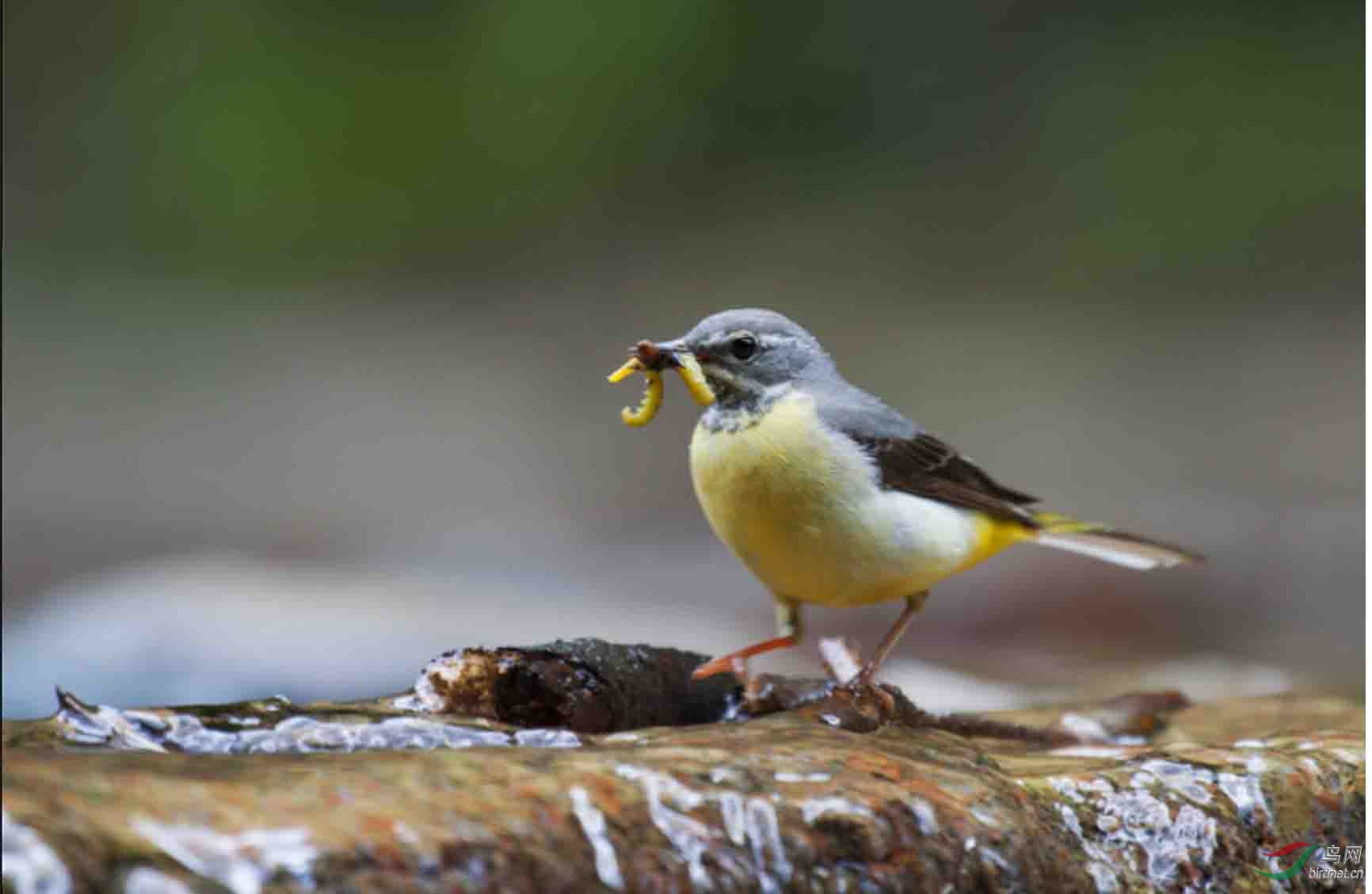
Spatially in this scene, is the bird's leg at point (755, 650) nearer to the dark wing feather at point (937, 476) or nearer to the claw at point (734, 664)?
the claw at point (734, 664)

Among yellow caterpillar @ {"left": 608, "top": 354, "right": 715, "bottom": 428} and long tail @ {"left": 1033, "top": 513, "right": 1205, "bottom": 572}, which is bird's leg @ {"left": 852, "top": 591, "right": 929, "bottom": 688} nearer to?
long tail @ {"left": 1033, "top": 513, "right": 1205, "bottom": 572}

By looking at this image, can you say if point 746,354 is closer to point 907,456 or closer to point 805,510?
point 805,510

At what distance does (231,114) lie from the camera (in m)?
9.31

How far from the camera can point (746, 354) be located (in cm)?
342

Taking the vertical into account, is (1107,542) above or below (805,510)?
above

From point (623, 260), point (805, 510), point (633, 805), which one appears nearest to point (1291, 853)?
point (805, 510)

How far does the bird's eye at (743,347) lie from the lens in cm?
341

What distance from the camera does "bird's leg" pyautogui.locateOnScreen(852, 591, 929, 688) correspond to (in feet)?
11.0

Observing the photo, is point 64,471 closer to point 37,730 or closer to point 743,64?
point 743,64

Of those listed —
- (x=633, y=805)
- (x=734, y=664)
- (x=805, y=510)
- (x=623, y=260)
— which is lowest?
(x=633, y=805)

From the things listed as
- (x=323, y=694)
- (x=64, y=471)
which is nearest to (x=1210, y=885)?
(x=323, y=694)

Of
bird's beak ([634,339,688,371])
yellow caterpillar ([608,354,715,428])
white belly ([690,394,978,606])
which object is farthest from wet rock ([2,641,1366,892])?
bird's beak ([634,339,688,371])

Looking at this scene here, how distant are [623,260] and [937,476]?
6.98 meters

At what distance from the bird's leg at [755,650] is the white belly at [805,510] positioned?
0.36 feet
